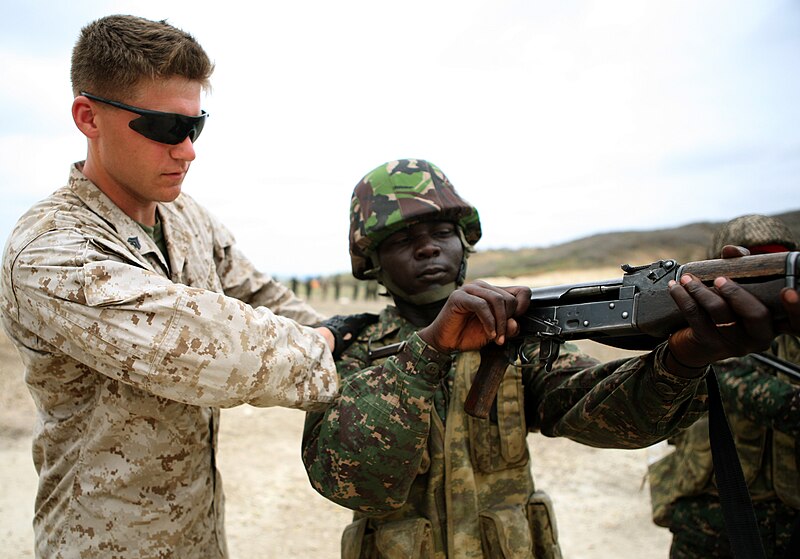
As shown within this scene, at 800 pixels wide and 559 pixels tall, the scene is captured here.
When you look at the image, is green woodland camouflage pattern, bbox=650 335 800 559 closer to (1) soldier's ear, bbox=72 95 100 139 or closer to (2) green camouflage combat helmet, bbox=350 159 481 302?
(2) green camouflage combat helmet, bbox=350 159 481 302

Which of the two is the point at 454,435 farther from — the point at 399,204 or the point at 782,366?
the point at 782,366

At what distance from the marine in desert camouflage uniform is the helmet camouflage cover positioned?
26.4 inches

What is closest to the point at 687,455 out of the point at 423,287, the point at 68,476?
the point at 423,287

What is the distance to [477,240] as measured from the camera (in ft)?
12.2

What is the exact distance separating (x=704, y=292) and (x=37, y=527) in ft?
9.14

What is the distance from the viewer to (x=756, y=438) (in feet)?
14.1

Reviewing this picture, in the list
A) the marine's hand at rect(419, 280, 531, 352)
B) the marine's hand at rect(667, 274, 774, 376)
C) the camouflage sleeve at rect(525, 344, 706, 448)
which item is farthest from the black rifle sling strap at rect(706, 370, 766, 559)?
the marine's hand at rect(419, 280, 531, 352)

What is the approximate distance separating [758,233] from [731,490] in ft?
7.62

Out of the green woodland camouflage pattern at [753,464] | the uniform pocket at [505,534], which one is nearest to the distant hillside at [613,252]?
the green woodland camouflage pattern at [753,464]

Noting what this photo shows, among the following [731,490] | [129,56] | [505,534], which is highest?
[129,56]

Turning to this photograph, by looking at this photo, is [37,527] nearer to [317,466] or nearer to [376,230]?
[317,466]

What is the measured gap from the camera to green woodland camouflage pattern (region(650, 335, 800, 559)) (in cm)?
404

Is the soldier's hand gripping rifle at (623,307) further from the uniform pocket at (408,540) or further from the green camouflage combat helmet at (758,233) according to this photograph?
the green camouflage combat helmet at (758,233)

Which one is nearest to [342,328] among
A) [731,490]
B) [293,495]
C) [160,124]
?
[160,124]
